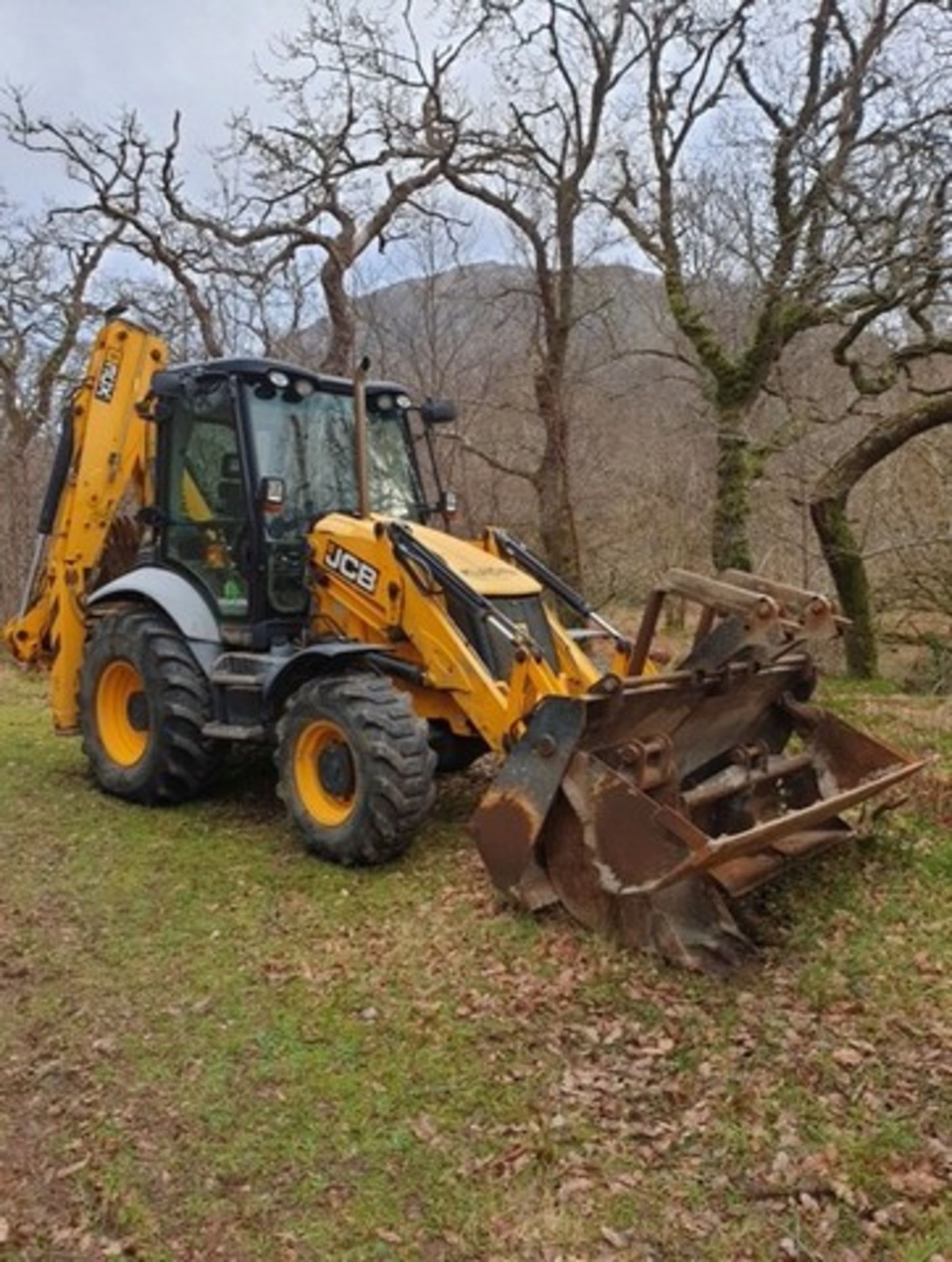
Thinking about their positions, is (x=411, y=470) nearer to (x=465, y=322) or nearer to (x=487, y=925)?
(x=487, y=925)

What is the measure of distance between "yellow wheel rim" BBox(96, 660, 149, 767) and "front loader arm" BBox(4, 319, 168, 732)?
1.55ft

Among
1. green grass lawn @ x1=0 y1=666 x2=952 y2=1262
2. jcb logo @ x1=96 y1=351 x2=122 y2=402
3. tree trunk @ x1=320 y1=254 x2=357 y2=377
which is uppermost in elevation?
tree trunk @ x1=320 y1=254 x2=357 y2=377

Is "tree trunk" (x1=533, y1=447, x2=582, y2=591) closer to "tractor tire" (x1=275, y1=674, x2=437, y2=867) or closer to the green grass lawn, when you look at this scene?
"tractor tire" (x1=275, y1=674, x2=437, y2=867)

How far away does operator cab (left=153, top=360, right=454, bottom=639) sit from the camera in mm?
6164

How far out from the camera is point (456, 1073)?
3615 millimetres

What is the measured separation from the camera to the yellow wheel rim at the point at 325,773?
5371 millimetres

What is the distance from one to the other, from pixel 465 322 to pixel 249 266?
15.1ft

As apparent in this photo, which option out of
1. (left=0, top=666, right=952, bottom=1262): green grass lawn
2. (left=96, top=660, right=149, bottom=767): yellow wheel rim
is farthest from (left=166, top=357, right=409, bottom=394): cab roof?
(left=0, top=666, right=952, bottom=1262): green grass lawn

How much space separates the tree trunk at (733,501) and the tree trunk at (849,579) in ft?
3.13

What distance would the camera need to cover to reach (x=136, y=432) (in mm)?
7062

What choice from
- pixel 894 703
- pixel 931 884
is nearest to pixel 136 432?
pixel 931 884

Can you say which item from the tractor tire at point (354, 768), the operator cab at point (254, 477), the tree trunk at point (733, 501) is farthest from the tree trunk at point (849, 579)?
the tractor tire at point (354, 768)

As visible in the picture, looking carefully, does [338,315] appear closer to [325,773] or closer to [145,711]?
[145,711]

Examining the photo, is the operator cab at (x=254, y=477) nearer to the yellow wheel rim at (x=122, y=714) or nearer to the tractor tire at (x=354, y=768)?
the yellow wheel rim at (x=122, y=714)
